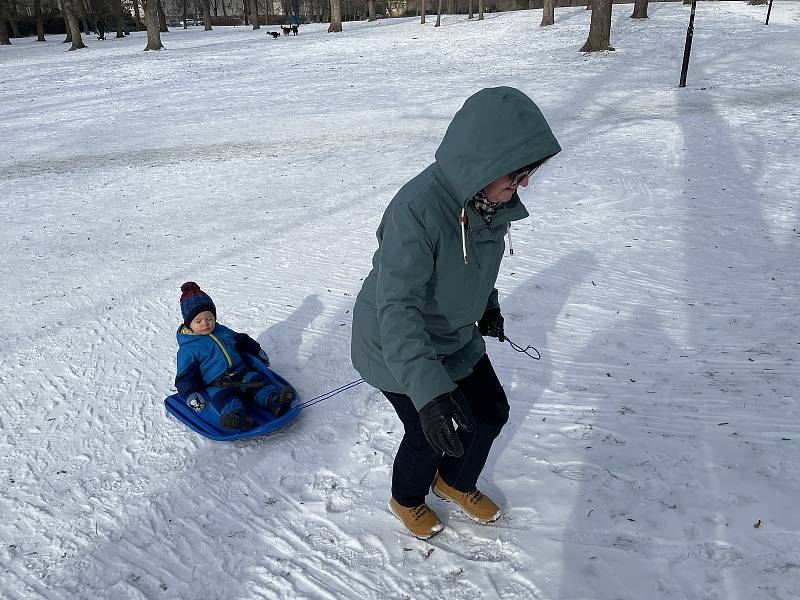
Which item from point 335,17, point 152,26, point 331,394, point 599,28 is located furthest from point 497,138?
point 335,17

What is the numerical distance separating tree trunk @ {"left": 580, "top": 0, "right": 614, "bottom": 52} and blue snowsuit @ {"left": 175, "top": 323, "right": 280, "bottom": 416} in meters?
17.3

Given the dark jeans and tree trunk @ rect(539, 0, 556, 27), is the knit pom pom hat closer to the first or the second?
the dark jeans

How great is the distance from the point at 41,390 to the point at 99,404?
0.47m

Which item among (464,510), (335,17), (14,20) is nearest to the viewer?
(464,510)

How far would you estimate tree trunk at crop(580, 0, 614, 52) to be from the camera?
17.4m

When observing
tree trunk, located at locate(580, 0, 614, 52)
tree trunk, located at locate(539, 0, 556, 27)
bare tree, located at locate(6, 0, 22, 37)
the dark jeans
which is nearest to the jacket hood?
the dark jeans

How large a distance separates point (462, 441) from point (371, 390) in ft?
4.34

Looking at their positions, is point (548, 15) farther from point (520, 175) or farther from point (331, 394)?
point (520, 175)

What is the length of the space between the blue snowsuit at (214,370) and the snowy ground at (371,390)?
27 centimetres

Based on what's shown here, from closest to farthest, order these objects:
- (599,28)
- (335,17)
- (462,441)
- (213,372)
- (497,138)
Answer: (497,138)
(462,441)
(213,372)
(599,28)
(335,17)

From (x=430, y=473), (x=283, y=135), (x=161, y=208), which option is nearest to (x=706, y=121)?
(x=283, y=135)

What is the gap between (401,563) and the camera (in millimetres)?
2551

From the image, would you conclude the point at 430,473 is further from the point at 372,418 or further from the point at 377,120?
the point at 377,120

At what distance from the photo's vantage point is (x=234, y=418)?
329 cm
